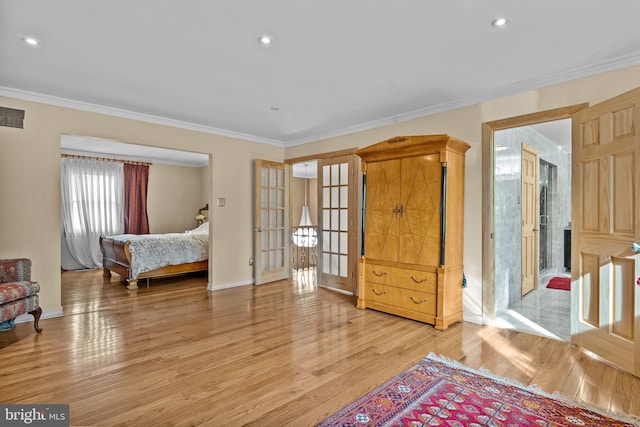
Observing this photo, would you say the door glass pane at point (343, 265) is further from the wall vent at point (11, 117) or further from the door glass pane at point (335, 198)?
the wall vent at point (11, 117)

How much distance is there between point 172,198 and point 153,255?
3222mm

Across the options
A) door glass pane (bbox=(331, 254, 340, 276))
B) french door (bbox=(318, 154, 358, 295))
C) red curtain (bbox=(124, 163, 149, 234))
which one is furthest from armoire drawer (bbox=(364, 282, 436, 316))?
red curtain (bbox=(124, 163, 149, 234))

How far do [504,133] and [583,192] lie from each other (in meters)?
1.45

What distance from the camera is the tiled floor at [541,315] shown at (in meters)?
3.38

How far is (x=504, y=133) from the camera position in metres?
4.07

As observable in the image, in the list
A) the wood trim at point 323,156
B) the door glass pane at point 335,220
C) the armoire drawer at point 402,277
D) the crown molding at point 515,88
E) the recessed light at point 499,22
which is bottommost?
the armoire drawer at point 402,277

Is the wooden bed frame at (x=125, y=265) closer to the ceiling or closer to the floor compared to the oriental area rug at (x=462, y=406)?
closer to the ceiling

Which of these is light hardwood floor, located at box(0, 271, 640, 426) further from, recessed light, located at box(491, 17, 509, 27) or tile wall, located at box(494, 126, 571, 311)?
recessed light, located at box(491, 17, 509, 27)

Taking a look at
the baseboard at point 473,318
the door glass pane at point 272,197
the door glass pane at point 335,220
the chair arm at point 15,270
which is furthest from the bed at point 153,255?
the baseboard at point 473,318

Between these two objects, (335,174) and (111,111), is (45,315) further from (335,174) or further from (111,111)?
(335,174)

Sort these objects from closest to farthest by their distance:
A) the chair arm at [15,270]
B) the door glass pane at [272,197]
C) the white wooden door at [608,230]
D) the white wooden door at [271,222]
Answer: the white wooden door at [608,230] → the chair arm at [15,270] → the white wooden door at [271,222] → the door glass pane at [272,197]

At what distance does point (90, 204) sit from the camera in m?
7.09

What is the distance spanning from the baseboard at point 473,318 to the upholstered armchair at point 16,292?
4.40 m

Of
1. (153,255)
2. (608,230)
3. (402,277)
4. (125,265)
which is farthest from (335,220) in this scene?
(125,265)
